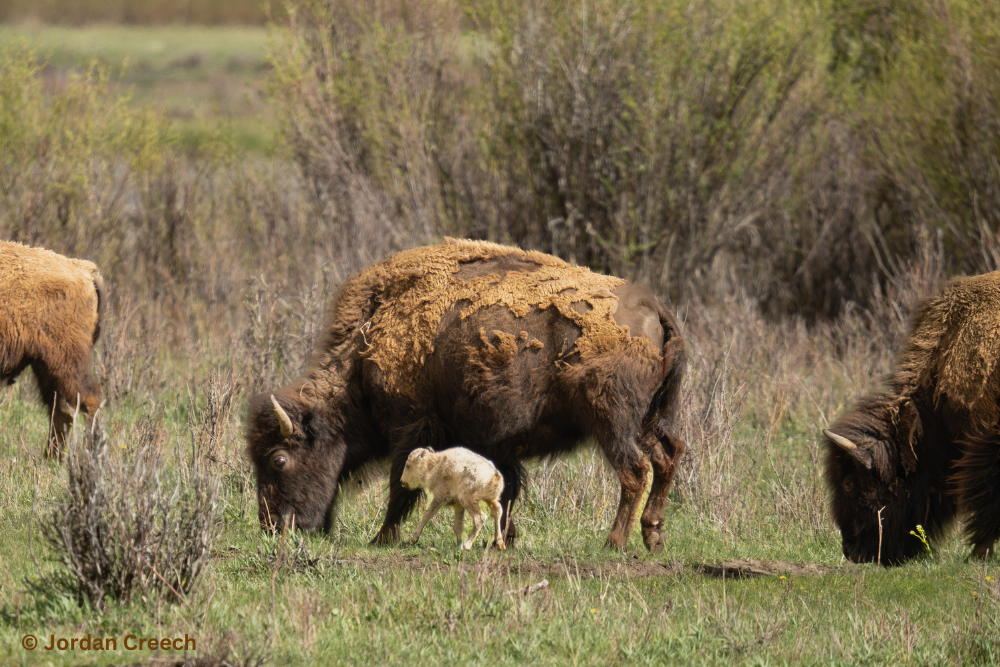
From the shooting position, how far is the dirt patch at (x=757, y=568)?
658 cm

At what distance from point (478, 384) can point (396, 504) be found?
3.20 ft

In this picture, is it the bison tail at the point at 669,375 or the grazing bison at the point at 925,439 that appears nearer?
the bison tail at the point at 669,375

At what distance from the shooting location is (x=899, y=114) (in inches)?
619

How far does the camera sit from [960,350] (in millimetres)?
7094

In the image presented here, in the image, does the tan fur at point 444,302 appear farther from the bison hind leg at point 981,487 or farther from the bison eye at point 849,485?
the bison hind leg at point 981,487

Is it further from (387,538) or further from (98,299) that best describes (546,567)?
(98,299)

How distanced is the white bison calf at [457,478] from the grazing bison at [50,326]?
3.77 meters

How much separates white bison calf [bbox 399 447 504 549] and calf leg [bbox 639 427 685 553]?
1117 millimetres

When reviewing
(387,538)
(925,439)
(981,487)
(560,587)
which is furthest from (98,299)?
(981,487)

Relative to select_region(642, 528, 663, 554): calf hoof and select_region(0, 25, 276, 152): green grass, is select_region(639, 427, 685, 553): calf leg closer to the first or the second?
select_region(642, 528, 663, 554): calf hoof

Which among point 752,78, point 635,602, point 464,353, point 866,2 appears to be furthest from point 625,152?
point 635,602

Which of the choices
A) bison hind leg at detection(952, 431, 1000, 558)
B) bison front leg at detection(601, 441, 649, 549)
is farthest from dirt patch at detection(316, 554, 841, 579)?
bison hind leg at detection(952, 431, 1000, 558)

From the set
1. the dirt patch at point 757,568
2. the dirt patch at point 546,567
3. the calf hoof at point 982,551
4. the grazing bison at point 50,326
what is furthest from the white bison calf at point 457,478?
the grazing bison at point 50,326

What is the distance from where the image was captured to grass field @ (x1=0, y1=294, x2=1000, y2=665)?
16.2 feet
